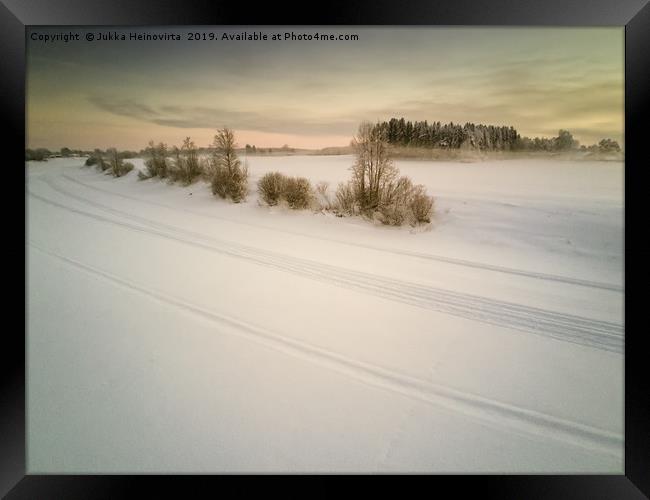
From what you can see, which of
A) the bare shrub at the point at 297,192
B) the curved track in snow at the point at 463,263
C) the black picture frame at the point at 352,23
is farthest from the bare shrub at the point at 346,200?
the black picture frame at the point at 352,23

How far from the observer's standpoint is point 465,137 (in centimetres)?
547

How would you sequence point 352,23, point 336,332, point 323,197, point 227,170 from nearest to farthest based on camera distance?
point 352,23 → point 336,332 → point 323,197 → point 227,170

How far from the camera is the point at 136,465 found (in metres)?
2.96

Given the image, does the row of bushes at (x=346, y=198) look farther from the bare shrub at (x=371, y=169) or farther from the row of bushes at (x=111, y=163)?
the row of bushes at (x=111, y=163)

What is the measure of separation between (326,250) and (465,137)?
201cm

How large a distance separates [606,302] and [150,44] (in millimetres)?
4354

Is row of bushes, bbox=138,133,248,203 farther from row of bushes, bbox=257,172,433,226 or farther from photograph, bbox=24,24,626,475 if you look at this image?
row of bushes, bbox=257,172,433,226

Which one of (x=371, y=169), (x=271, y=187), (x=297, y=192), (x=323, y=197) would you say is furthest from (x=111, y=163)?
(x=371, y=169)

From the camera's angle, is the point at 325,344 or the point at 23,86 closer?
the point at 23,86

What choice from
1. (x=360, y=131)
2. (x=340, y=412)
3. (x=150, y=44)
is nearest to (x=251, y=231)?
(x=360, y=131)

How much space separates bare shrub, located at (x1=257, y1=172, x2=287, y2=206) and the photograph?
3cm

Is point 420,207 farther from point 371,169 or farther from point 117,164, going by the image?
point 117,164

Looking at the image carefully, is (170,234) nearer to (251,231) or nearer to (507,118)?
(251,231)

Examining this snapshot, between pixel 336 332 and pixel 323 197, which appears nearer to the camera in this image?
pixel 336 332
